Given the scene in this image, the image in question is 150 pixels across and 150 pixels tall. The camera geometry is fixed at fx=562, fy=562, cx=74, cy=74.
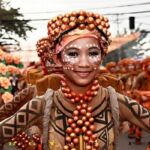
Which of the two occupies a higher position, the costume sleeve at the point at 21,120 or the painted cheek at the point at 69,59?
the painted cheek at the point at 69,59

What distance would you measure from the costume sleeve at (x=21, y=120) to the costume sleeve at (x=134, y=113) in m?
0.51

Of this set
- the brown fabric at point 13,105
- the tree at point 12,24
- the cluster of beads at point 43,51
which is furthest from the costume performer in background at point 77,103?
the tree at point 12,24

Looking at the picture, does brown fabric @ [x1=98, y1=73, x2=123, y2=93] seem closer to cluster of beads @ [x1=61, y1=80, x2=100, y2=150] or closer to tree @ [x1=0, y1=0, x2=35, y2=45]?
cluster of beads @ [x1=61, y1=80, x2=100, y2=150]

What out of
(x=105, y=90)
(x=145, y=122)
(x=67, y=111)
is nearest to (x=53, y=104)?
(x=67, y=111)

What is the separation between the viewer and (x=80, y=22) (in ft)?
11.3

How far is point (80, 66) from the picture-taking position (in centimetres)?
344

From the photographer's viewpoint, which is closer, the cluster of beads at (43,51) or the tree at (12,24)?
the cluster of beads at (43,51)

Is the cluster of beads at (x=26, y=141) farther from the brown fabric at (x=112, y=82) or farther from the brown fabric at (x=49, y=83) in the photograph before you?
the brown fabric at (x=112, y=82)

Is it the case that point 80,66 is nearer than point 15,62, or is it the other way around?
point 80,66

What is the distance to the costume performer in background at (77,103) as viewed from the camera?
11.3 ft

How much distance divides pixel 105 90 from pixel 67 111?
0.29 metres

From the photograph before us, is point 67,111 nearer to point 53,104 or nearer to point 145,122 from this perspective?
point 53,104

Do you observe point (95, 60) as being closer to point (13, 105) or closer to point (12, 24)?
point (13, 105)

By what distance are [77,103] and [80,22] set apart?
0.50 meters
